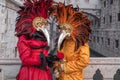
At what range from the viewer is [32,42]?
5051mm

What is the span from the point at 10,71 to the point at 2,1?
7.52 m

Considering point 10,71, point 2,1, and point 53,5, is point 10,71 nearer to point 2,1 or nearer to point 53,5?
point 53,5

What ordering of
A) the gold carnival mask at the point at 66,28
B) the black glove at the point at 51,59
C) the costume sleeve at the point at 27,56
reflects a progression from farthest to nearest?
the gold carnival mask at the point at 66,28 → the black glove at the point at 51,59 → the costume sleeve at the point at 27,56

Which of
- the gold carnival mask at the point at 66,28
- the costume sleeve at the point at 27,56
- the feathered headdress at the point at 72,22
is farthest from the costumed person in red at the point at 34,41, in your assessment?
the gold carnival mask at the point at 66,28

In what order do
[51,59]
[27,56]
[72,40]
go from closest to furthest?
1. [27,56]
2. [51,59]
3. [72,40]

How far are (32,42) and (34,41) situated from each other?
0.05 m

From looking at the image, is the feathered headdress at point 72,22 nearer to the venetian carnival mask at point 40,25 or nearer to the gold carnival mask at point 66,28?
the gold carnival mask at point 66,28

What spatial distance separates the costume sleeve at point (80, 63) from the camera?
5113mm

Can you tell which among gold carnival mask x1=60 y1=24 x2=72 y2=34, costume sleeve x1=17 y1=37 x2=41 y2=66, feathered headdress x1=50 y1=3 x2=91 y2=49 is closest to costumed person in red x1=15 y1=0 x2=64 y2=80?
costume sleeve x1=17 y1=37 x2=41 y2=66

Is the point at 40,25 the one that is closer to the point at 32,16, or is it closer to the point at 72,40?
the point at 32,16

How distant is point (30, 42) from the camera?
5.04 metres

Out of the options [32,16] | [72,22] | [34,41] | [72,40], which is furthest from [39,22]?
[72,40]

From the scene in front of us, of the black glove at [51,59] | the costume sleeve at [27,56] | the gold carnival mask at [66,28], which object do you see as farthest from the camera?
the gold carnival mask at [66,28]

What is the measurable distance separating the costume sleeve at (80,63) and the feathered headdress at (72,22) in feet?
0.70
